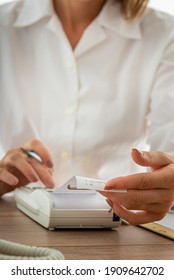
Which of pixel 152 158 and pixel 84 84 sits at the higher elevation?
pixel 152 158

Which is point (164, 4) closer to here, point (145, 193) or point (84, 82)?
point (84, 82)

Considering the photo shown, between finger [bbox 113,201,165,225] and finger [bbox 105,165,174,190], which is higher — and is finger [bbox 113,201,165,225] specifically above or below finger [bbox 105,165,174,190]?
below

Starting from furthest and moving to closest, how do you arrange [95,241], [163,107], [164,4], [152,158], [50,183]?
[164,4]
[163,107]
[50,183]
[152,158]
[95,241]

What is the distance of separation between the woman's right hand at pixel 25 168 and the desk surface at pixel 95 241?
0.72 ft

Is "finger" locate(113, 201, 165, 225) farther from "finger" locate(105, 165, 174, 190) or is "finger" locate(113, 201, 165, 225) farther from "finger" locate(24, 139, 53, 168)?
"finger" locate(24, 139, 53, 168)

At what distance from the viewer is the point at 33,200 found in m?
0.87

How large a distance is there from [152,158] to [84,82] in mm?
776

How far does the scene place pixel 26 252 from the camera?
60 cm

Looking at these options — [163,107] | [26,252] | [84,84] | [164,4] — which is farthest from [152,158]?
[164,4]

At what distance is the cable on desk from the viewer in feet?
1.88

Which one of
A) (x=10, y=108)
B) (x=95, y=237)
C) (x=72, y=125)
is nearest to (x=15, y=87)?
(x=10, y=108)

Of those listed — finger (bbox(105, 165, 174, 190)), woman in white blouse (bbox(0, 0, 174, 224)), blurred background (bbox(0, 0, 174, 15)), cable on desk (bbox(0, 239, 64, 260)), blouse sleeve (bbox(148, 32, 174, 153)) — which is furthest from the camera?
blurred background (bbox(0, 0, 174, 15))

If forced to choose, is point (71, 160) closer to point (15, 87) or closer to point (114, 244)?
point (15, 87)

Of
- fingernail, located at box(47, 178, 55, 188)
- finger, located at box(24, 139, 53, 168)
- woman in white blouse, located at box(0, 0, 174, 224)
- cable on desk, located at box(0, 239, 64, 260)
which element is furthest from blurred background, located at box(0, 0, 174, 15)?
cable on desk, located at box(0, 239, 64, 260)
